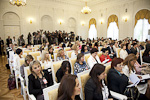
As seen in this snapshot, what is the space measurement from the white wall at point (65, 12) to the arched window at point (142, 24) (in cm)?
42

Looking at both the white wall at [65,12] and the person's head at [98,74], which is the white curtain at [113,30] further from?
the person's head at [98,74]

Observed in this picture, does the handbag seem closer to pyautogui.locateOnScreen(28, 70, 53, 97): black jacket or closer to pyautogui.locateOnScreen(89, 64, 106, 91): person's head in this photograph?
pyautogui.locateOnScreen(89, 64, 106, 91): person's head

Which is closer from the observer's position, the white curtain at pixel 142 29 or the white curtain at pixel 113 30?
the white curtain at pixel 142 29

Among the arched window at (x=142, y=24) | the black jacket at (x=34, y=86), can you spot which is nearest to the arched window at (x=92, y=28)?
the arched window at (x=142, y=24)

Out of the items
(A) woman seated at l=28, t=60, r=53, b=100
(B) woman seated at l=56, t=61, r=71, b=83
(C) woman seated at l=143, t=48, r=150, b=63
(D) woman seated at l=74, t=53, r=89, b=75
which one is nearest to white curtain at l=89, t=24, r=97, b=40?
(C) woman seated at l=143, t=48, r=150, b=63

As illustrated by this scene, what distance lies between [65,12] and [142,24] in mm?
9988

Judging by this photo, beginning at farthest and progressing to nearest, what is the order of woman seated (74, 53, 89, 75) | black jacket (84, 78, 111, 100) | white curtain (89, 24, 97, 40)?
white curtain (89, 24, 97, 40), woman seated (74, 53, 89, 75), black jacket (84, 78, 111, 100)

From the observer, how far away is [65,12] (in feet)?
53.6

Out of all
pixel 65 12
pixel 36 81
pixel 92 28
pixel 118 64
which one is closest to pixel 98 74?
pixel 118 64

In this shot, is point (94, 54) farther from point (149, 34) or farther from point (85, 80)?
point (149, 34)

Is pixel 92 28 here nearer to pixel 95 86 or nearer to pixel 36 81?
pixel 36 81

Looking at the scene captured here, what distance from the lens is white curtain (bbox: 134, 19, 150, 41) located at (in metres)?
12.4

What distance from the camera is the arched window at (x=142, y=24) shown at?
1210 cm

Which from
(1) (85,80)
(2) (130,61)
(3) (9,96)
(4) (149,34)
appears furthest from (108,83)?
(4) (149,34)
